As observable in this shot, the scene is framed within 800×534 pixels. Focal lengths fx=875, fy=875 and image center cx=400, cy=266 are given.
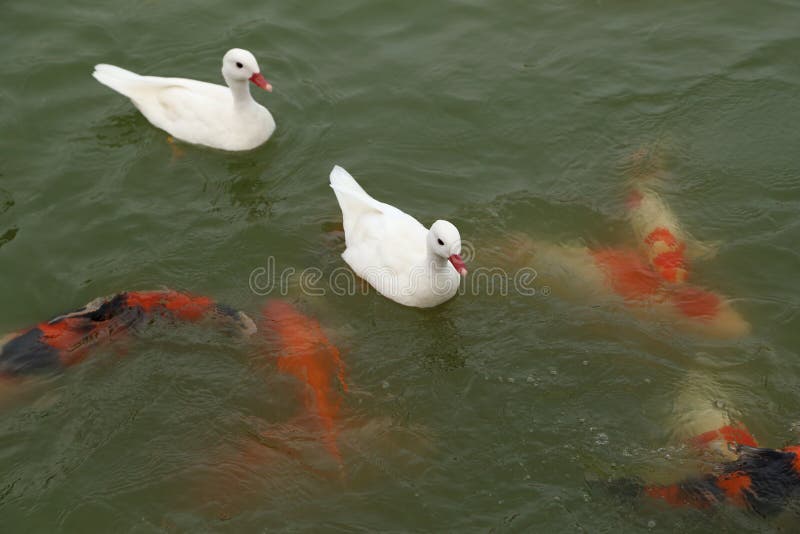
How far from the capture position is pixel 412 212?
25.4ft

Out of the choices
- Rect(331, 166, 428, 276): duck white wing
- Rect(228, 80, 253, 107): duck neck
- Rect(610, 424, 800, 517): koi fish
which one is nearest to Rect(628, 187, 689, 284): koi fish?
Rect(610, 424, 800, 517): koi fish

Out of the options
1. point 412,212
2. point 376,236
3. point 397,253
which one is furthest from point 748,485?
point 412,212

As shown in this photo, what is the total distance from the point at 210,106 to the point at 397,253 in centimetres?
256

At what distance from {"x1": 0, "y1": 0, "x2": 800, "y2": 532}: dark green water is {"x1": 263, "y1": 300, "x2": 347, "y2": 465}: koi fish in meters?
0.11

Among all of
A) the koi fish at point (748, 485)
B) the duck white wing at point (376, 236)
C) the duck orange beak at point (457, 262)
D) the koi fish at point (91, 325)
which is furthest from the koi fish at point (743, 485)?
the koi fish at point (91, 325)

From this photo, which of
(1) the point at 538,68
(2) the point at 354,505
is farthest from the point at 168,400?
(1) the point at 538,68

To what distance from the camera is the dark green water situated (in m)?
5.75

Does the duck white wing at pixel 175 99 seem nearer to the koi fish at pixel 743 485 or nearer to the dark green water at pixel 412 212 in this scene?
the dark green water at pixel 412 212

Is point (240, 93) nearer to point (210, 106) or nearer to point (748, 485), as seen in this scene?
point (210, 106)

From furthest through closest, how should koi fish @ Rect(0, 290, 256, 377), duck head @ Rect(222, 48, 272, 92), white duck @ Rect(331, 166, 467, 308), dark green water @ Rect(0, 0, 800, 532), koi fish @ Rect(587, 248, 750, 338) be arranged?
duck head @ Rect(222, 48, 272, 92)
koi fish @ Rect(587, 248, 750, 338)
white duck @ Rect(331, 166, 467, 308)
koi fish @ Rect(0, 290, 256, 377)
dark green water @ Rect(0, 0, 800, 532)

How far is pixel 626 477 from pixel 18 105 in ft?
22.0

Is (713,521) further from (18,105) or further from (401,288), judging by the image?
(18,105)

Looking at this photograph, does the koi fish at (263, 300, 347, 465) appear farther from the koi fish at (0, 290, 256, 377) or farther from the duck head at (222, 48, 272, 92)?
the duck head at (222, 48, 272, 92)

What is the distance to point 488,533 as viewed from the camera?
544cm
